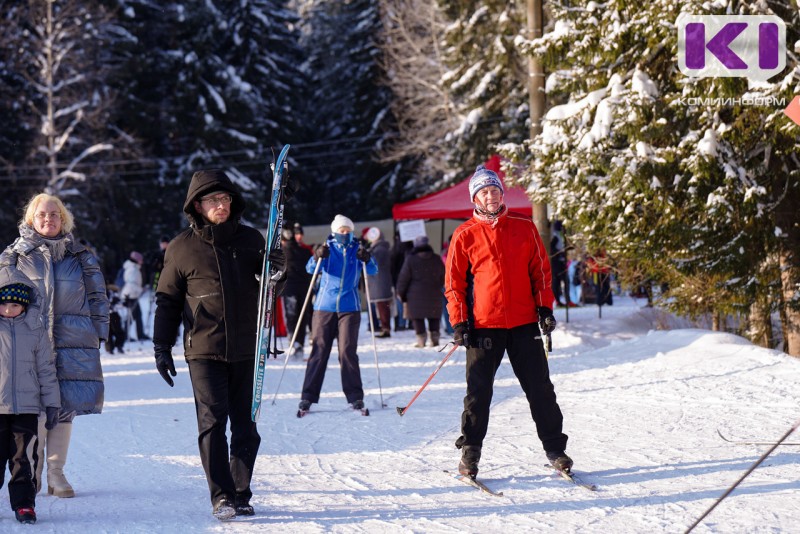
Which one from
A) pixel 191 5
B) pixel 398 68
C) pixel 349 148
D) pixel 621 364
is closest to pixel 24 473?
pixel 621 364

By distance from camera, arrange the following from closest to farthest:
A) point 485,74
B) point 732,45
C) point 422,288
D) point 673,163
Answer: point 732,45
point 673,163
point 422,288
point 485,74

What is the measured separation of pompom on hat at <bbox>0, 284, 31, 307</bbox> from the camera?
5621mm

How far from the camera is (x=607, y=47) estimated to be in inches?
444

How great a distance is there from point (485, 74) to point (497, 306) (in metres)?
22.4

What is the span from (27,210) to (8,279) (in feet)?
1.64

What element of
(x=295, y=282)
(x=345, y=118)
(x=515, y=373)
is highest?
(x=345, y=118)

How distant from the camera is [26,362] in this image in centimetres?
564

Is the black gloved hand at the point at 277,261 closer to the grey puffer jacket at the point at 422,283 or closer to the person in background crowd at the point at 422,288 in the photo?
the person in background crowd at the point at 422,288

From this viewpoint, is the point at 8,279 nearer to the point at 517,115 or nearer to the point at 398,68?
the point at 517,115

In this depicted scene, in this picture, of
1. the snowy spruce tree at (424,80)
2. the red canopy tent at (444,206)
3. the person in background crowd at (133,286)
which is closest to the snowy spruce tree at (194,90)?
the snowy spruce tree at (424,80)

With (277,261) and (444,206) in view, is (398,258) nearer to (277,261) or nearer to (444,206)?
(444,206)

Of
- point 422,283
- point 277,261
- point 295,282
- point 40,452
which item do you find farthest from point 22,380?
point 422,283

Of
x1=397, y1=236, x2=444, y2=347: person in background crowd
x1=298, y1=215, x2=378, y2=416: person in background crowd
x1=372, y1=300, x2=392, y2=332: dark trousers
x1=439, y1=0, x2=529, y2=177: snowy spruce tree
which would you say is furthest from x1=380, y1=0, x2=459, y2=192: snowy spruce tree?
x1=298, y1=215, x2=378, y2=416: person in background crowd

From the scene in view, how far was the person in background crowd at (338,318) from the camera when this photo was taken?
30.6 feet
